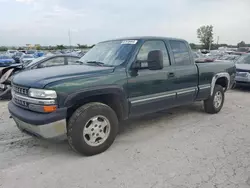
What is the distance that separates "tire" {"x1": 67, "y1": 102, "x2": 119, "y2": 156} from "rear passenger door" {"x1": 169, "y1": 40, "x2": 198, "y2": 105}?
172cm

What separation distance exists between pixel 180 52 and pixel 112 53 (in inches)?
63.8

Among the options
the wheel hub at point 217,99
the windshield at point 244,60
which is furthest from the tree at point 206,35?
the wheel hub at point 217,99

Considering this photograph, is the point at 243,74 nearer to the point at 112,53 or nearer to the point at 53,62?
the point at 112,53

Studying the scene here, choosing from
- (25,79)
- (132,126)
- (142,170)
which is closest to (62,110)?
(25,79)

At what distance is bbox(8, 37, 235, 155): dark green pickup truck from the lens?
320cm

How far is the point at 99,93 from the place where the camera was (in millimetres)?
3562

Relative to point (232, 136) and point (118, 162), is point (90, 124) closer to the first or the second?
point (118, 162)

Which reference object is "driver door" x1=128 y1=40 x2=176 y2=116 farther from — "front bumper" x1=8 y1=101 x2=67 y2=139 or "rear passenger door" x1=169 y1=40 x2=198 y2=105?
"front bumper" x1=8 y1=101 x2=67 y2=139

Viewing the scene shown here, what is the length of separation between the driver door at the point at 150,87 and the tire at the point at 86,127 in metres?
0.52

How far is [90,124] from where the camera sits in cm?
357

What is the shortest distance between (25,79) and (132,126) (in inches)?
98.6

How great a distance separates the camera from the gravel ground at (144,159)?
2.98 meters

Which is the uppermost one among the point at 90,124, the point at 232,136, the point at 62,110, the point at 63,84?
the point at 63,84

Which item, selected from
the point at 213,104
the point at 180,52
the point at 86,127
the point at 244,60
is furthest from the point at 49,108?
the point at 244,60
